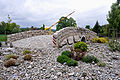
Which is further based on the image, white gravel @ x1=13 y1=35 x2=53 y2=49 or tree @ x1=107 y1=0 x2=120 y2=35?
tree @ x1=107 y1=0 x2=120 y2=35

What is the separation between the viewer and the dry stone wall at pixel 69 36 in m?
7.93

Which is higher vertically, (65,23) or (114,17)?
(114,17)

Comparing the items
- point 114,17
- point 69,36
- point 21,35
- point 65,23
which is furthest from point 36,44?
point 114,17

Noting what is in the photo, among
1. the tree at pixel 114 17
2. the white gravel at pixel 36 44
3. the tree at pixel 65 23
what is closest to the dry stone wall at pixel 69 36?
the white gravel at pixel 36 44

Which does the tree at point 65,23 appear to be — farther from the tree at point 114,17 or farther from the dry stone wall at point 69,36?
the tree at point 114,17

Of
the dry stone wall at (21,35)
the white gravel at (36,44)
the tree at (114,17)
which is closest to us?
the white gravel at (36,44)

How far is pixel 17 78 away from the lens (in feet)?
13.2

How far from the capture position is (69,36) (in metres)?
9.21

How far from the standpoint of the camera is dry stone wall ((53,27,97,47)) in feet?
26.0

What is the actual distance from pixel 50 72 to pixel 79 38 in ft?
20.2

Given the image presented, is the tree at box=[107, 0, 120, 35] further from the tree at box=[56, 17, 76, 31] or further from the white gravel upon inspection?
the white gravel

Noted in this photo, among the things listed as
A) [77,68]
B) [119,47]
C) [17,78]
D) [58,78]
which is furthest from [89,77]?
[119,47]

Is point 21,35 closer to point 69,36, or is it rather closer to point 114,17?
point 69,36


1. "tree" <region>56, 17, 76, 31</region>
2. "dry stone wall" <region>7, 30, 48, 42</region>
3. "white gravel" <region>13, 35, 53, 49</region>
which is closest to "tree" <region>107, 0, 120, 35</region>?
"tree" <region>56, 17, 76, 31</region>
